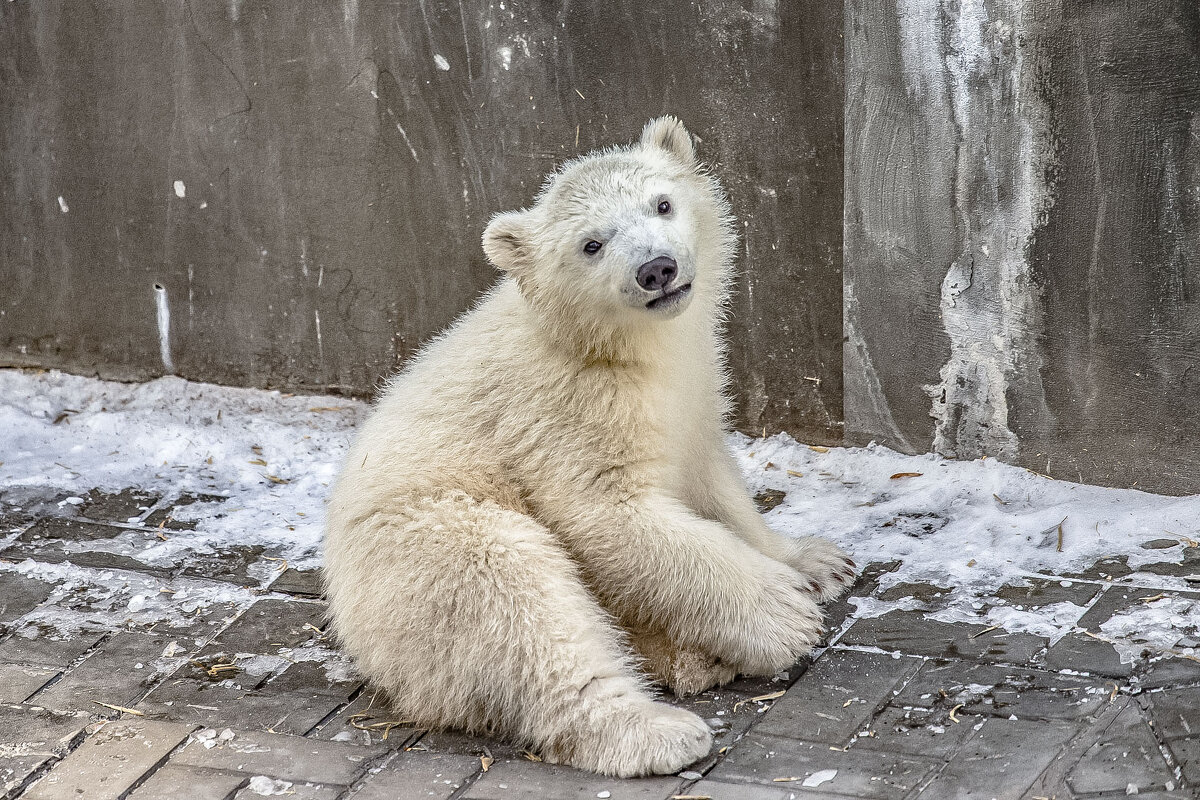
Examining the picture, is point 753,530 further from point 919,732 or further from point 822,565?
point 919,732

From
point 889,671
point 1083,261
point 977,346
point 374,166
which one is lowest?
point 889,671

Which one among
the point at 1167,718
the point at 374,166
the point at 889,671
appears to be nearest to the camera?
the point at 1167,718

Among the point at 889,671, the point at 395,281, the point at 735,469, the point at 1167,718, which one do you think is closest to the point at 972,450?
the point at 735,469

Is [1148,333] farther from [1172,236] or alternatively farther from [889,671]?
[889,671]

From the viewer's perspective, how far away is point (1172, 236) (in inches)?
208

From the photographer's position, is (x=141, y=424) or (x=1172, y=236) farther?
(x=141, y=424)

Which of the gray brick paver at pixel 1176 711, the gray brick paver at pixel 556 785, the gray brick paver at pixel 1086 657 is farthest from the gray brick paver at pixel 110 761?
the gray brick paver at pixel 1176 711

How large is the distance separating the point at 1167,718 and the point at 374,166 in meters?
4.60

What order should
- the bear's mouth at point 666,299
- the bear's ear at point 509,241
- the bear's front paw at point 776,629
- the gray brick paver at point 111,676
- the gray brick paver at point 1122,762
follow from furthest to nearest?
1. the gray brick paver at point 111,676
2. the bear's ear at point 509,241
3. the bear's front paw at point 776,629
4. the bear's mouth at point 666,299
5. the gray brick paver at point 1122,762

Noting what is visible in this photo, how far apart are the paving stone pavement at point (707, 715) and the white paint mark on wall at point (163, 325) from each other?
2205 millimetres

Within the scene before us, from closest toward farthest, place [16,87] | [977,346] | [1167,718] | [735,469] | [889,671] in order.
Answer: [1167,718]
[889,671]
[735,469]
[977,346]
[16,87]

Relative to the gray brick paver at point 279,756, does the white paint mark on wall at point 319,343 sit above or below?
above

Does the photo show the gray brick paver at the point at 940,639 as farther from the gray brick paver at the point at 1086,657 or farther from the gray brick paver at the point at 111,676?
the gray brick paver at the point at 111,676

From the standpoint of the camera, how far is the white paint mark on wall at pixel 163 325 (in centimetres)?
731
